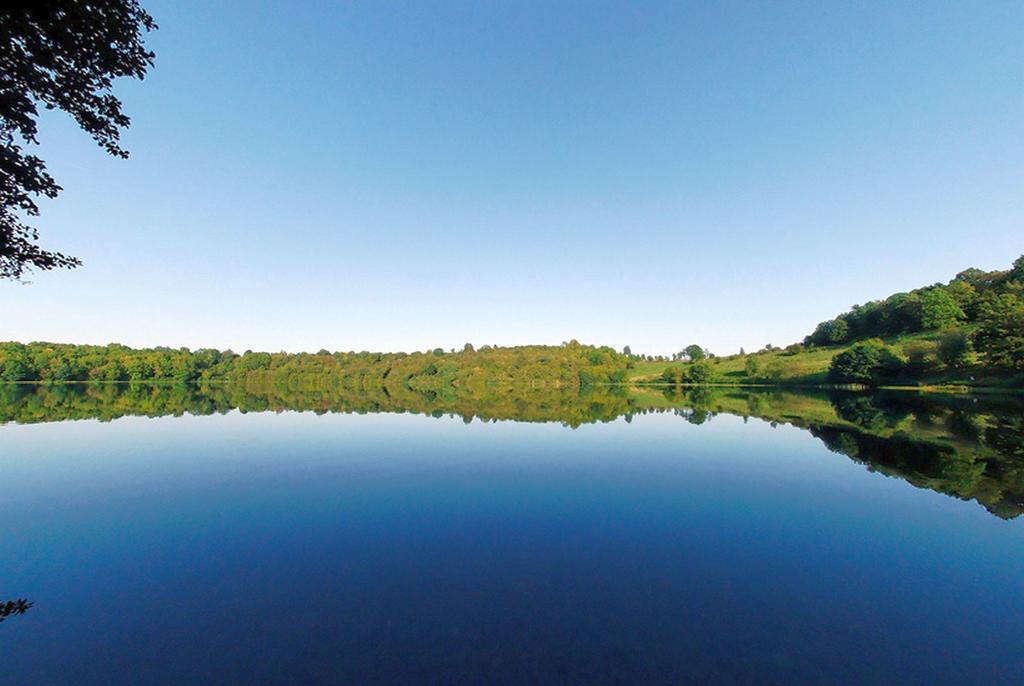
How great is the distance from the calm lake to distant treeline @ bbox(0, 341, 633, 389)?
4996 inches

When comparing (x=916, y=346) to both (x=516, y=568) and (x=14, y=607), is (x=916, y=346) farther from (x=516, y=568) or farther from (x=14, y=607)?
(x=14, y=607)

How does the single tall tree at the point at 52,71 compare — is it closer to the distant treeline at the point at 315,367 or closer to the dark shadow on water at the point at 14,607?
the dark shadow on water at the point at 14,607

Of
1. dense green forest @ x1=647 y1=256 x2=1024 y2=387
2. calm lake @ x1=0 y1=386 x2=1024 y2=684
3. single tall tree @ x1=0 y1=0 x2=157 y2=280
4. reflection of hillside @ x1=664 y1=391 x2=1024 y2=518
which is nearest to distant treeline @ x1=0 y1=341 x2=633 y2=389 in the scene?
dense green forest @ x1=647 y1=256 x2=1024 y2=387

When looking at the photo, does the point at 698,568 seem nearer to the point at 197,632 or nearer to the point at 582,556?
the point at 582,556

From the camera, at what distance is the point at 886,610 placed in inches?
354

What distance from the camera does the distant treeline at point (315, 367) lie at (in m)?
148

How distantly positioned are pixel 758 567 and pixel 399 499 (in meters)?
13.6

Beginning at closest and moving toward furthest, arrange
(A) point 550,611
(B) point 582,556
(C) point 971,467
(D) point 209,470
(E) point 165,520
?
1. (A) point 550,611
2. (B) point 582,556
3. (E) point 165,520
4. (C) point 971,467
5. (D) point 209,470

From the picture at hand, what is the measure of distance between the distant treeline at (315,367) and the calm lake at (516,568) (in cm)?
12689

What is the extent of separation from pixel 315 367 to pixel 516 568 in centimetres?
19518

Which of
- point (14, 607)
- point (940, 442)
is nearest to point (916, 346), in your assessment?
point (940, 442)

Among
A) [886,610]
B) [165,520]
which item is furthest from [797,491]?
[165,520]

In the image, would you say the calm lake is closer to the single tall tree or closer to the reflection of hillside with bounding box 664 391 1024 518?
the reflection of hillside with bounding box 664 391 1024 518

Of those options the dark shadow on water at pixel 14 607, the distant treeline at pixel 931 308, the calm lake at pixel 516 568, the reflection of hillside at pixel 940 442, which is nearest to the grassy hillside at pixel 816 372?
the distant treeline at pixel 931 308
